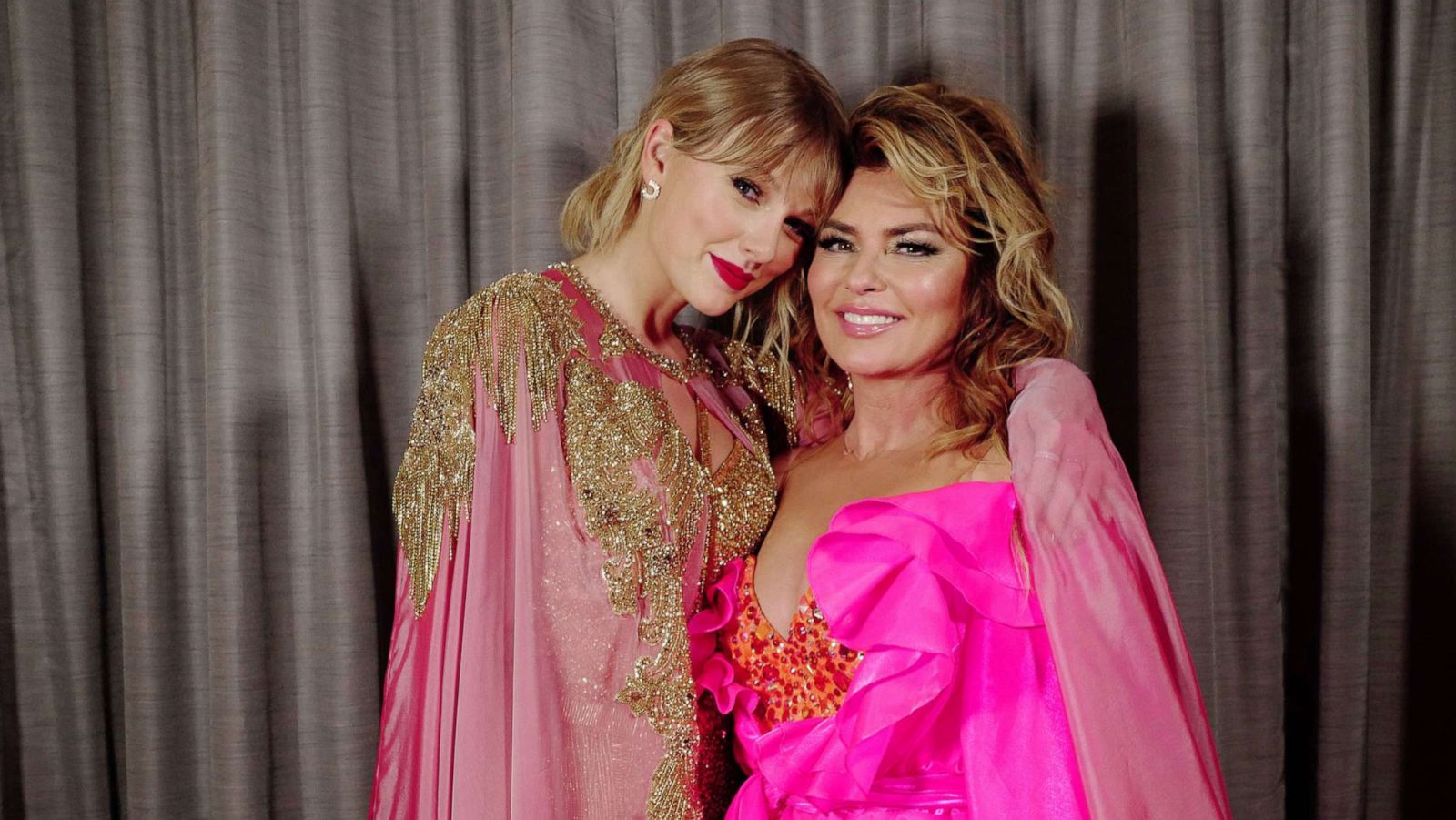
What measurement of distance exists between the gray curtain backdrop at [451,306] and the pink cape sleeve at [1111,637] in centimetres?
64

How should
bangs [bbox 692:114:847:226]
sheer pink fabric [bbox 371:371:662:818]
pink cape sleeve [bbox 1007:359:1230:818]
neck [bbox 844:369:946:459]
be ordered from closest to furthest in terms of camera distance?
pink cape sleeve [bbox 1007:359:1230:818]
sheer pink fabric [bbox 371:371:662:818]
bangs [bbox 692:114:847:226]
neck [bbox 844:369:946:459]

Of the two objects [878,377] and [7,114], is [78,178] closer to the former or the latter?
[7,114]

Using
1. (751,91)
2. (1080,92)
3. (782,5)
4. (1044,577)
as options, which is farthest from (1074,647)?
(782,5)

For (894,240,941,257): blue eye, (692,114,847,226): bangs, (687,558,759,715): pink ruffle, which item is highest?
(692,114,847,226): bangs

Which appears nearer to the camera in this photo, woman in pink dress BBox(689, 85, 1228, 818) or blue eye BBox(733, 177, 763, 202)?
woman in pink dress BBox(689, 85, 1228, 818)

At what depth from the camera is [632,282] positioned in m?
1.38

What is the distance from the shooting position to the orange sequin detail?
130 centimetres

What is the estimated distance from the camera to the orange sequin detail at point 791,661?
1304mm

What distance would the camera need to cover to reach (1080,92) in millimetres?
1721

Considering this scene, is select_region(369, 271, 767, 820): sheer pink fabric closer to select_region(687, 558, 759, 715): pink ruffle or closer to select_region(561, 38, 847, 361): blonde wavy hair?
select_region(687, 558, 759, 715): pink ruffle

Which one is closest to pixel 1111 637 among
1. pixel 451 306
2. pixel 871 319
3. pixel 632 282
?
pixel 871 319

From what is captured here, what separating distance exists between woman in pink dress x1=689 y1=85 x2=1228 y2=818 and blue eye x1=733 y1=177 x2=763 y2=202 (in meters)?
0.16

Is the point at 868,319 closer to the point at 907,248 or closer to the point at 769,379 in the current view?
the point at 907,248

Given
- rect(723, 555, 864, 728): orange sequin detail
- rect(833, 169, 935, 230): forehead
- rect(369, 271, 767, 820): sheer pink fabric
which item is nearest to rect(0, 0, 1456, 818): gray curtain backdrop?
rect(833, 169, 935, 230): forehead
